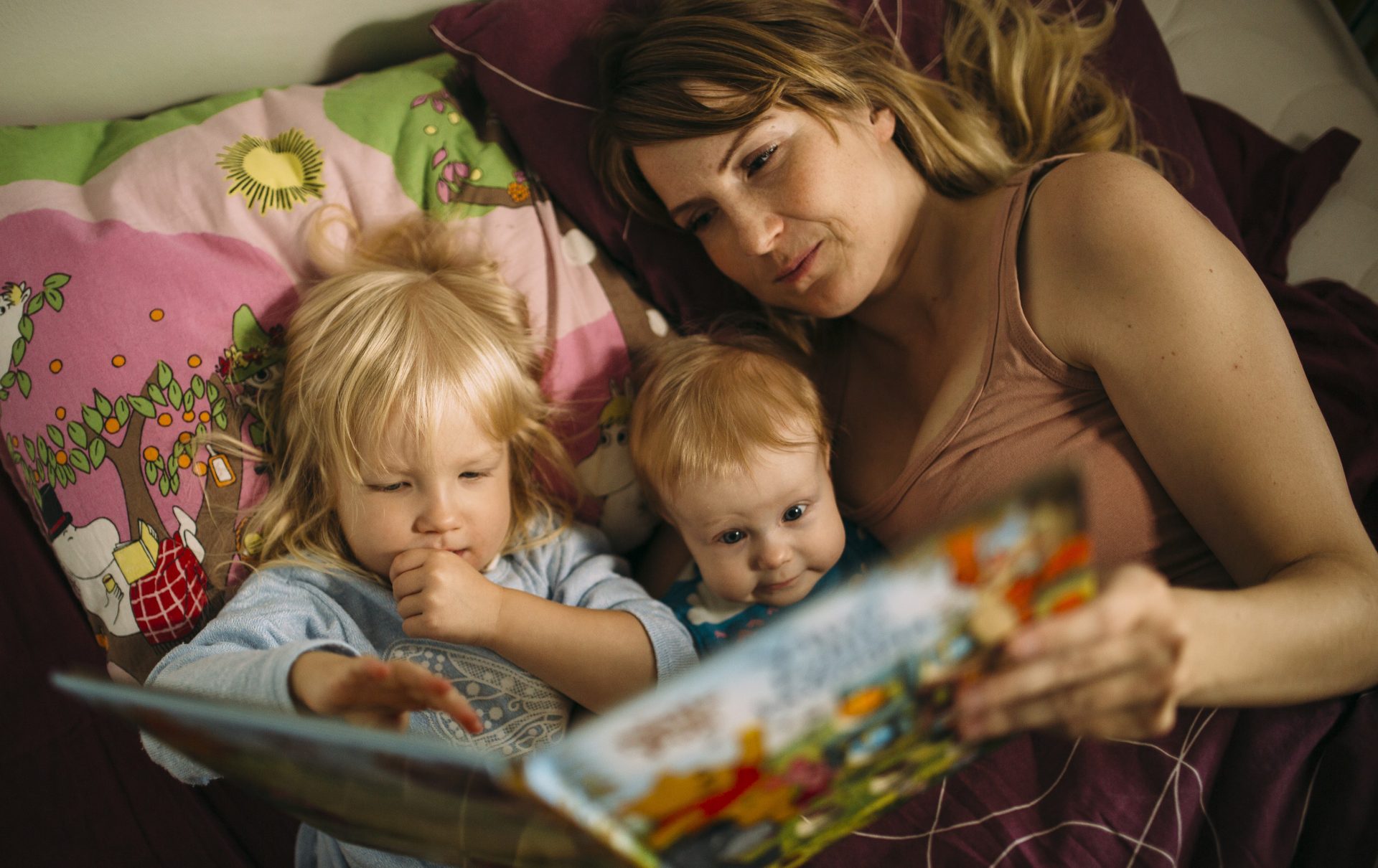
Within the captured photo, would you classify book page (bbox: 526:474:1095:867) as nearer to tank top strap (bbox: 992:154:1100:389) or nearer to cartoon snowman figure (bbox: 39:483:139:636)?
tank top strap (bbox: 992:154:1100:389)

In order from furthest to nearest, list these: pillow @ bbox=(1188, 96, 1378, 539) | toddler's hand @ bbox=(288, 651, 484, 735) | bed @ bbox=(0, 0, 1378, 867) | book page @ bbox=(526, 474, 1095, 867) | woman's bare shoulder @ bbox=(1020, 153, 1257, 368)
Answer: pillow @ bbox=(1188, 96, 1378, 539), bed @ bbox=(0, 0, 1378, 867), woman's bare shoulder @ bbox=(1020, 153, 1257, 368), toddler's hand @ bbox=(288, 651, 484, 735), book page @ bbox=(526, 474, 1095, 867)

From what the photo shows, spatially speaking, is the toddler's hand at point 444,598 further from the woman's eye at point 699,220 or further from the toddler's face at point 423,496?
the woman's eye at point 699,220

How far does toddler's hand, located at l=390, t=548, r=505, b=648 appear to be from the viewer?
906 millimetres

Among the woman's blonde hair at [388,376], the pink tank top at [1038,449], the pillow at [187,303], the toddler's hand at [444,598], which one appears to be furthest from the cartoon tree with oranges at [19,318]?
the pink tank top at [1038,449]

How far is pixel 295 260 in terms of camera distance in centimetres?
112

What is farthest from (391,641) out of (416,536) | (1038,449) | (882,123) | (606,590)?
(882,123)

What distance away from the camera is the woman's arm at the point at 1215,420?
71 cm

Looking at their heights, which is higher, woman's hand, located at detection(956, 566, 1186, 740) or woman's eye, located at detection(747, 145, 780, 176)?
woman's eye, located at detection(747, 145, 780, 176)

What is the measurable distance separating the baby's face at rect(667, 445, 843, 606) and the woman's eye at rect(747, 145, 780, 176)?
33 cm

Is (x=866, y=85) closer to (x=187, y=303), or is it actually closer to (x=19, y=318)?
(x=187, y=303)

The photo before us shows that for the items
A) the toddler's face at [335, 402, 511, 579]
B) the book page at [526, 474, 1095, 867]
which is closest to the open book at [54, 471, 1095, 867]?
the book page at [526, 474, 1095, 867]

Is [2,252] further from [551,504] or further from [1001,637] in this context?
[1001,637]

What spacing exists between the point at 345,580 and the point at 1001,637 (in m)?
0.75

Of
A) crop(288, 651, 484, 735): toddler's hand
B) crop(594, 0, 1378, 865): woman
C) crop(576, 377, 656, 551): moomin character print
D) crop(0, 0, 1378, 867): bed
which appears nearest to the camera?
crop(288, 651, 484, 735): toddler's hand
